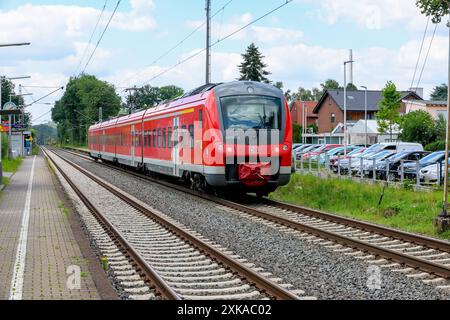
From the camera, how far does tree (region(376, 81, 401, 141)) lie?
6334 centimetres

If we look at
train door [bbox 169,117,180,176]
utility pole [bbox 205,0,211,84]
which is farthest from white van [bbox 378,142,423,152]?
train door [bbox 169,117,180,176]

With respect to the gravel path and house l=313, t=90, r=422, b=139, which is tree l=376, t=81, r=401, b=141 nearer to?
house l=313, t=90, r=422, b=139

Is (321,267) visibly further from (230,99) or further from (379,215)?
(230,99)

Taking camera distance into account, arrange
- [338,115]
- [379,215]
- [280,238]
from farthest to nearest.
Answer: [338,115] < [379,215] < [280,238]

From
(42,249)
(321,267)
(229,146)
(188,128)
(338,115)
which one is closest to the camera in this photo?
(321,267)

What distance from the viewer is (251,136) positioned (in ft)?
59.3

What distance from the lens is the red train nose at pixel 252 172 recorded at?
1795 centimetres

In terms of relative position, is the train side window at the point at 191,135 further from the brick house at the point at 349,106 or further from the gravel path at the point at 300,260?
the brick house at the point at 349,106

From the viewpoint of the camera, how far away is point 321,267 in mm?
9727

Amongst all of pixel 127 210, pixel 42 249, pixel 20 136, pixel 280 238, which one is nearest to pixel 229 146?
pixel 127 210

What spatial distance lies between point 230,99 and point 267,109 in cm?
108

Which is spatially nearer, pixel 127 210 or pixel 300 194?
pixel 127 210

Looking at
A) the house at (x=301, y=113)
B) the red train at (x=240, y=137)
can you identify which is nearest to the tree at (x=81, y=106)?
the house at (x=301, y=113)

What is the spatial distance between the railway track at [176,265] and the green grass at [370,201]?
497 centimetres
